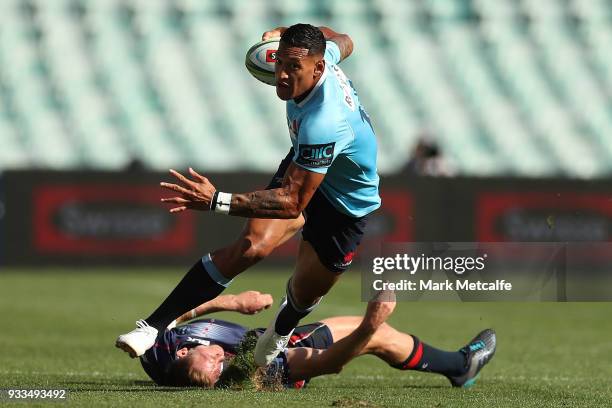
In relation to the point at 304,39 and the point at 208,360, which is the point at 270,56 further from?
the point at 208,360

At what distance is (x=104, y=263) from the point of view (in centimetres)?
1623

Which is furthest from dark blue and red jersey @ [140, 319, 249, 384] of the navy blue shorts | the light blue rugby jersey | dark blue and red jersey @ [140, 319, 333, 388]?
the light blue rugby jersey

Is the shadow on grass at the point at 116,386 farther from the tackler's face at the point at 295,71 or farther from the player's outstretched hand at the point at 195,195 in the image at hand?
the tackler's face at the point at 295,71

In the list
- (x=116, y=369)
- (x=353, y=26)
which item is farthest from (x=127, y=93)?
(x=116, y=369)

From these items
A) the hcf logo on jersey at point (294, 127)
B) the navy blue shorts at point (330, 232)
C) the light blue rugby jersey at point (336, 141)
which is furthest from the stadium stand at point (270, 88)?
the hcf logo on jersey at point (294, 127)

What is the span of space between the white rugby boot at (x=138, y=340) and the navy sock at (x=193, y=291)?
138 millimetres

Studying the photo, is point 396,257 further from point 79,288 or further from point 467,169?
point 467,169

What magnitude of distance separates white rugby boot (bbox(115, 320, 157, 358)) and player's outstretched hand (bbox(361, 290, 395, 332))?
1.20m

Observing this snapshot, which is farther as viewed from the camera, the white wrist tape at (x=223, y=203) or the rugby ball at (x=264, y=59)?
the rugby ball at (x=264, y=59)

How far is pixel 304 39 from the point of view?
6.28 m

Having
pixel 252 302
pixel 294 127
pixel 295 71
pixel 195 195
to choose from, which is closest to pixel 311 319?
pixel 252 302

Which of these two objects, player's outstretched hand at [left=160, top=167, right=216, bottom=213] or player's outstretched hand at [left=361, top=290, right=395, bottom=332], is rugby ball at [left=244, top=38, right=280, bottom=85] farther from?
player's outstretched hand at [left=361, top=290, right=395, bottom=332]

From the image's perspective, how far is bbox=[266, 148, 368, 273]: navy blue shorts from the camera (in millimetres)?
6910

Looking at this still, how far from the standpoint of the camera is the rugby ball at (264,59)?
692 centimetres
